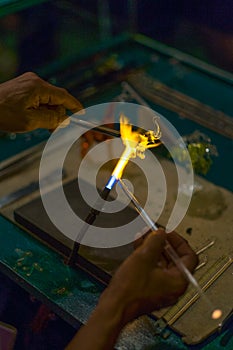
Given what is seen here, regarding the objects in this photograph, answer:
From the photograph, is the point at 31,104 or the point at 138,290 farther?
the point at 31,104

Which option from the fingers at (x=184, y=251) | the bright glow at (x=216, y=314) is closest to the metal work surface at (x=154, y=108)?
the bright glow at (x=216, y=314)

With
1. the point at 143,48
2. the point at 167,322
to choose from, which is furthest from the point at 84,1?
the point at 167,322

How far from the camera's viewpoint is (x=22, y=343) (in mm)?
1971

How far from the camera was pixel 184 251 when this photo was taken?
151 centimetres

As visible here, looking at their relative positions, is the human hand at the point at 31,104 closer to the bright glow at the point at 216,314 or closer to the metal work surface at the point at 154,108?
the metal work surface at the point at 154,108

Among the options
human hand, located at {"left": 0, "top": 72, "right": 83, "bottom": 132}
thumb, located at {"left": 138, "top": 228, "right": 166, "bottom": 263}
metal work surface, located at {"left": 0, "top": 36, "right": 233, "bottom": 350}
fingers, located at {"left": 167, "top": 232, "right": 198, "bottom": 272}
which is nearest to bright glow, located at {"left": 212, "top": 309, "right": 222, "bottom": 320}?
metal work surface, located at {"left": 0, "top": 36, "right": 233, "bottom": 350}

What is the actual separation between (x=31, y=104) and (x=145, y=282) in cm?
81

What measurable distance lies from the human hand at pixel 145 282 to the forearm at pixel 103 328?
1 centimetres

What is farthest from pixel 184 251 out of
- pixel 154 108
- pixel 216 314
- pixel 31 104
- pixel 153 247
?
pixel 154 108

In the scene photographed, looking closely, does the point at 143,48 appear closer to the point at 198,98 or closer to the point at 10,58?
the point at 198,98

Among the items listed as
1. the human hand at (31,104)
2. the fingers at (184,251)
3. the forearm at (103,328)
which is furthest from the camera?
the human hand at (31,104)

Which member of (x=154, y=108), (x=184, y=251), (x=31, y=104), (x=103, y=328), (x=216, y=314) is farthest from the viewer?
(x=154, y=108)

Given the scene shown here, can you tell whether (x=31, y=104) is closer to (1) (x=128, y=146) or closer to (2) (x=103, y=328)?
(1) (x=128, y=146)

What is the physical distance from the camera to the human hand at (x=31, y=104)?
Answer: 6.23ft
